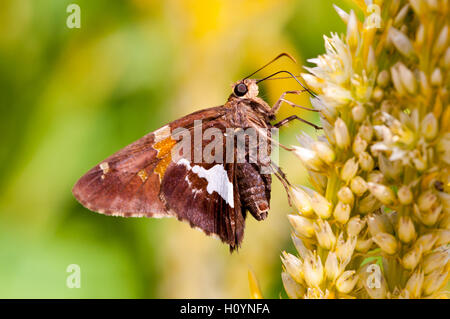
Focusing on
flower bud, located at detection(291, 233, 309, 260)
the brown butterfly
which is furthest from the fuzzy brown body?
flower bud, located at detection(291, 233, 309, 260)

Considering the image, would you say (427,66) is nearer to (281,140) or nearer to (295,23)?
(281,140)

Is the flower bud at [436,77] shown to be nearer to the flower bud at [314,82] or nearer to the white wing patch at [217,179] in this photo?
the flower bud at [314,82]

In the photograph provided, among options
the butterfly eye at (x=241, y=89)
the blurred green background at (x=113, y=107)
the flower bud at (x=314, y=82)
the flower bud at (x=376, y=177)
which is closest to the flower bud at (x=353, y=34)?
the flower bud at (x=314, y=82)

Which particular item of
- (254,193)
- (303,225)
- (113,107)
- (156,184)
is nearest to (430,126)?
(303,225)

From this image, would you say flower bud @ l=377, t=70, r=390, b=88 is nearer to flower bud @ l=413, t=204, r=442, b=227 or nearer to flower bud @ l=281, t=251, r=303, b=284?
flower bud @ l=413, t=204, r=442, b=227

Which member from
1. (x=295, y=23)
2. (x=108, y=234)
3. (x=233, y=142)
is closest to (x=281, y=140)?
(x=295, y=23)
